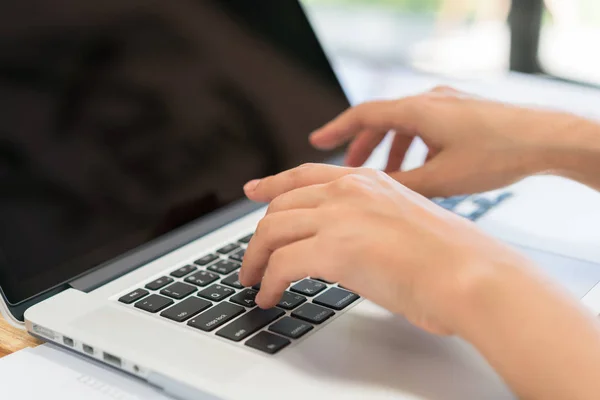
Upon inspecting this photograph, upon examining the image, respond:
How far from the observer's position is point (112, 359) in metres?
0.50

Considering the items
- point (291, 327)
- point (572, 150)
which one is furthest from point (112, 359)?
point (572, 150)

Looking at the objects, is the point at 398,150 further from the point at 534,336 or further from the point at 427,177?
the point at 534,336

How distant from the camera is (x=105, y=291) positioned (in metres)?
0.58

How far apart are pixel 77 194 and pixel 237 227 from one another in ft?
0.53

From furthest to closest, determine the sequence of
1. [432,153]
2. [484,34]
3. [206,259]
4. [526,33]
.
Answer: [484,34]
[526,33]
[432,153]
[206,259]

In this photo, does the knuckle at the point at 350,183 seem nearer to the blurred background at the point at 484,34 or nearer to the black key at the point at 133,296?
the black key at the point at 133,296

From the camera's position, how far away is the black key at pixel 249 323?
0.50 meters

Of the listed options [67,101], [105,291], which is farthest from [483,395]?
[67,101]

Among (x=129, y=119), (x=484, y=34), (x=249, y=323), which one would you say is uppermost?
(x=129, y=119)

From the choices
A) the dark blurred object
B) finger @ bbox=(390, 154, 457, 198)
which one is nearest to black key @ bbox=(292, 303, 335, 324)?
finger @ bbox=(390, 154, 457, 198)

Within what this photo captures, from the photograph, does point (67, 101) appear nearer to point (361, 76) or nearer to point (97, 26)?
point (97, 26)

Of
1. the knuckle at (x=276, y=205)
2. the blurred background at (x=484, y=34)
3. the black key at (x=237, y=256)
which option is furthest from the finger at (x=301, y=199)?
the blurred background at (x=484, y=34)

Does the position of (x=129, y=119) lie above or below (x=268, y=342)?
above

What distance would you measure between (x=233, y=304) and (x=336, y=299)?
8cm
